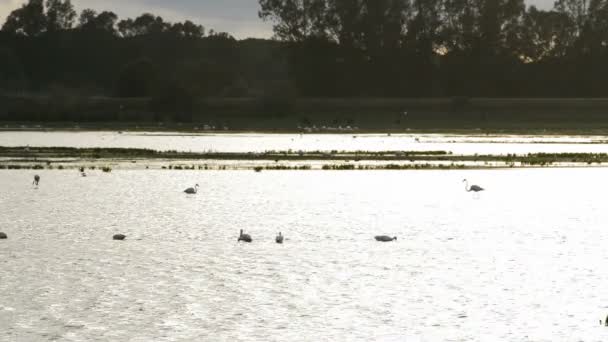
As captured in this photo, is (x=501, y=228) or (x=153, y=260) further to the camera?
(x=501, y=228)

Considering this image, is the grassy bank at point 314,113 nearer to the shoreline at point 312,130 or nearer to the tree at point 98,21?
the shoreline at point 312,130

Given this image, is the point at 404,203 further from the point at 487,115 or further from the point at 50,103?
the point at 50,103

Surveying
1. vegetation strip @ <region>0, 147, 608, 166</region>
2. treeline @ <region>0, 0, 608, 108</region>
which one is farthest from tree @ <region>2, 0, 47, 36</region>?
vegetation strip @ <region>0, 147, 608, 166</region>

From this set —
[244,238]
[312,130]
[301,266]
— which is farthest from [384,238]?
[312,130]

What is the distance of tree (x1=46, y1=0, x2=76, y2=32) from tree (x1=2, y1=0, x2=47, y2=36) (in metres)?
0.99

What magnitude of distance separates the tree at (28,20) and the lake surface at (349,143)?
87.2 m

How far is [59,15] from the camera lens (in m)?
178

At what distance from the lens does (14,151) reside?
60656mm

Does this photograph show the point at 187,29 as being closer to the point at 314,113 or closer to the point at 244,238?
the point at 314,113

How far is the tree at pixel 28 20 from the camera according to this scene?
176 m

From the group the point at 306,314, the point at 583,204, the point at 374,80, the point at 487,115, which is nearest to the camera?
the point at 306,314

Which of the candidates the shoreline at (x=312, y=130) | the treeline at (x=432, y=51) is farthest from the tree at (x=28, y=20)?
the shoreline at (x=312, y=130)

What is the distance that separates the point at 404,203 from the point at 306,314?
724 inches

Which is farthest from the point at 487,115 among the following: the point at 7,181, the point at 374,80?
the point at 7,181
